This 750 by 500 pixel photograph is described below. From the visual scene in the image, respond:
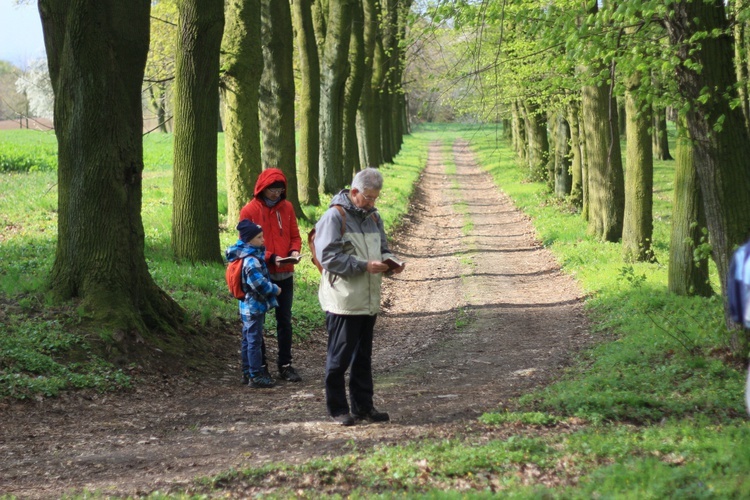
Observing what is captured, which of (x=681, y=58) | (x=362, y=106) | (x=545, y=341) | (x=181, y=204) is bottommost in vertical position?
(x=545, y=341)

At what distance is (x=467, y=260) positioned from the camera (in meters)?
18.9

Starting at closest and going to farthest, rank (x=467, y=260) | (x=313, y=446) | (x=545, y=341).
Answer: (x=313, y=446) → (x=545, y=341) → (x=467, y=260)

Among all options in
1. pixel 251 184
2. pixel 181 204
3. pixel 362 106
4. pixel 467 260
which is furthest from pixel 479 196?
pixel 181 204

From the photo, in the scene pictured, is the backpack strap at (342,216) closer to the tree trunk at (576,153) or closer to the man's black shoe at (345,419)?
the man's black shoe at (345,419)

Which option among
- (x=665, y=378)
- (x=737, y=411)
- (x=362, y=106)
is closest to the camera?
(x=737, y=411)

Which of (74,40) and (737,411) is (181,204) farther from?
(737,411)

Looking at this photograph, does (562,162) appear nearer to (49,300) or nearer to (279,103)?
(279,103)

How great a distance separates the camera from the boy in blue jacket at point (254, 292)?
28.2 feet

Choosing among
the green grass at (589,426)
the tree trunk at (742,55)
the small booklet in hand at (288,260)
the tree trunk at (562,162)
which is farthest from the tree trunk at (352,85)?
the small booklet in hand at (288,260)

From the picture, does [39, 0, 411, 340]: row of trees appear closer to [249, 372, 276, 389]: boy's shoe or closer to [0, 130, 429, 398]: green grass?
[0, 130, 429, 398]: green grass

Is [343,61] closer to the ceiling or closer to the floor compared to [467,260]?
closer to the ceiling

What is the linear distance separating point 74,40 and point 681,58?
254 inches

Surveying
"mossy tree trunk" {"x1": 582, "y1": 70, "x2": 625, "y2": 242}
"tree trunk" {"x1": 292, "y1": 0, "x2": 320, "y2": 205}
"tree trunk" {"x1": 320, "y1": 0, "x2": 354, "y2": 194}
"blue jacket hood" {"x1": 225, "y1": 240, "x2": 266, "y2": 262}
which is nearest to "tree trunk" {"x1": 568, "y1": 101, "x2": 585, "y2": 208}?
"mossy tree trunk" {"x1": 582, "y1": 70, "x2": 625, "y2": 242}

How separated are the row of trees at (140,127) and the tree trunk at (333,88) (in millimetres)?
1641
